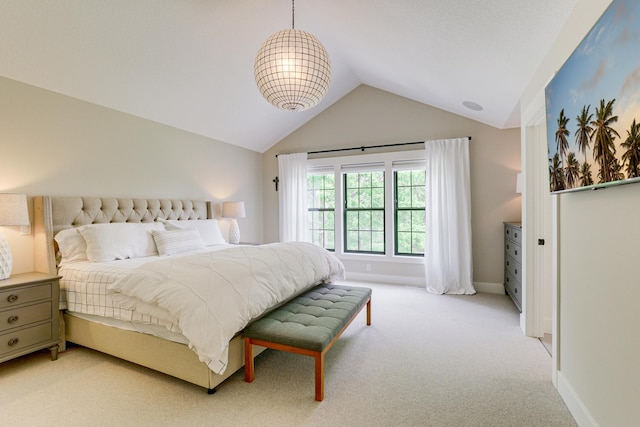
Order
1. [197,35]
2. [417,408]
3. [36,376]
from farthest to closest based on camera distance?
[197,35] → [36,376] → [417,408]

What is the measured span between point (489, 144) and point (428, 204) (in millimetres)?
1202

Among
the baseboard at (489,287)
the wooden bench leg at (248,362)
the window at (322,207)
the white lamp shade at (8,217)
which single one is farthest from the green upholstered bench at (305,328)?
the window at (322,207)

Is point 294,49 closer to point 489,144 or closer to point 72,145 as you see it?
point 72,145

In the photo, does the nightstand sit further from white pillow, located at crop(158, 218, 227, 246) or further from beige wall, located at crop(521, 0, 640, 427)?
beige wall, located at crop(521, 0, 640, 427)

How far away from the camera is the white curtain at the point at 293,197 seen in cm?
547

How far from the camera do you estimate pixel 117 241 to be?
303cm

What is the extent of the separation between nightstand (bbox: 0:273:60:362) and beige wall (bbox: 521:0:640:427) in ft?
12.5

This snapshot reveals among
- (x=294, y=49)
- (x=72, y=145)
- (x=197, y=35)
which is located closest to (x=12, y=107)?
(x=72, y=145)

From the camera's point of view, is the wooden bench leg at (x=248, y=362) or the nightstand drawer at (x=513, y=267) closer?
the wooden bench leg at (x=248, y=362)

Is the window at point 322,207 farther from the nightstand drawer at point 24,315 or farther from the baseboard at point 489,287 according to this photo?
the nightstand drawer at point 24,315

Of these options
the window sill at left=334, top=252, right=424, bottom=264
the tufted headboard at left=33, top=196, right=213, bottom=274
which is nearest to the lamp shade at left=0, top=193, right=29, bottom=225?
the tufted headboard at left=33, top=196, right=213, bottom=274

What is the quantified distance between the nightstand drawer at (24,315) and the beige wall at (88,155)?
0.60 m

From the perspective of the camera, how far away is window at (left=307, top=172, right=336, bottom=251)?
216 inches

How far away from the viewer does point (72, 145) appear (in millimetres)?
3107
